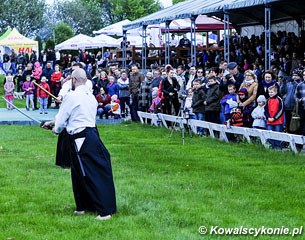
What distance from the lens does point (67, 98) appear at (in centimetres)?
1108

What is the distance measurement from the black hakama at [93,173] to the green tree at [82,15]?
92.9m

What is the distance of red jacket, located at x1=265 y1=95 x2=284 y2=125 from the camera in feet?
61.6

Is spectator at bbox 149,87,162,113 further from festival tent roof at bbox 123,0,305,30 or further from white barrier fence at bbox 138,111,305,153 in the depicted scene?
festival tent roof at bbox 123,0,305,30

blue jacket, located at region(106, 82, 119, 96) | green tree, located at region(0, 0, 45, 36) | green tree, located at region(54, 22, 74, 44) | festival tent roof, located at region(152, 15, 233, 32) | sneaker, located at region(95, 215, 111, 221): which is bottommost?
sneaker, located at region(95, 215, 111, 221)

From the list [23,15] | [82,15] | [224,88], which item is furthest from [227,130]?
[82,15]

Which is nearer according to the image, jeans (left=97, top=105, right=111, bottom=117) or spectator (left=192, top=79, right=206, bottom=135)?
spectator (left=192, top=79, right=206, bottom=135)

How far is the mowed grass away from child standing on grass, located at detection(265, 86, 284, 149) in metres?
0.62

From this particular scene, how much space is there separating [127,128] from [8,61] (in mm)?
31668

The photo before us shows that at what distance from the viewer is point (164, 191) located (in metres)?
13.1

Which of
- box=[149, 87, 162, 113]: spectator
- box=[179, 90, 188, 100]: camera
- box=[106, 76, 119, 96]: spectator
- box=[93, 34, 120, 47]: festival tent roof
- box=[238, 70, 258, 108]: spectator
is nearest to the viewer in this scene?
box=[238, 70, 258, 108]: spectator

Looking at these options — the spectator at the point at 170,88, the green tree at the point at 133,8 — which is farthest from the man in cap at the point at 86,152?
the green tree at the point at 133,8

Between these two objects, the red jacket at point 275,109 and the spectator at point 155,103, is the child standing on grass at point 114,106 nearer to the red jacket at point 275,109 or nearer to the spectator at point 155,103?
the spectator at point 155,103

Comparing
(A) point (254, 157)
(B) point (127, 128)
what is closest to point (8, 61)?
(B) point (127, 128)

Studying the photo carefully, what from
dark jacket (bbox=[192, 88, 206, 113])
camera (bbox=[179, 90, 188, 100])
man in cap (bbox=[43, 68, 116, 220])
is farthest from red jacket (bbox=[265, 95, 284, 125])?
man in cap (bbox=[43, 68, 116, 220])
